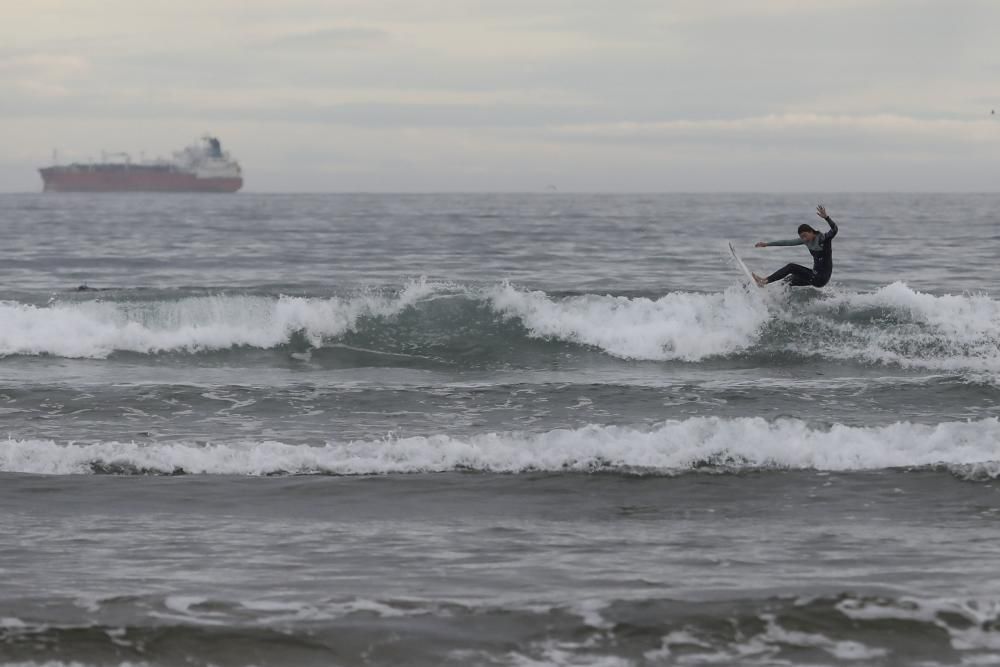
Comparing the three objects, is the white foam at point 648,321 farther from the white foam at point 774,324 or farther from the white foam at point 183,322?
the white foam at point 183,322

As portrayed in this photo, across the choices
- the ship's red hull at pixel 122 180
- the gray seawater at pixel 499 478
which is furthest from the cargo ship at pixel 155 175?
the gray seawater at pixel 499 478

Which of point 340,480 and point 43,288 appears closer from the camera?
point 340,480

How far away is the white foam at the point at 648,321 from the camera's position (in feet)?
62.5

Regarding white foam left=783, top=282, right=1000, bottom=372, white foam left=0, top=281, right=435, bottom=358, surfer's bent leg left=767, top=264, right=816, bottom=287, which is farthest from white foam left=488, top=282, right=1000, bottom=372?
white foam left=0, top=281, right=435, bottom=358

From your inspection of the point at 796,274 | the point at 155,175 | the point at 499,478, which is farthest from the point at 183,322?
the point at 155,175

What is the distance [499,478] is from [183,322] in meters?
11.5

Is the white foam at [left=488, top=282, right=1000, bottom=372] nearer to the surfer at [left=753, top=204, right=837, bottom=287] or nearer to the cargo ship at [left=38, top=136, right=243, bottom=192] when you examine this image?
the surfer at [left=753, top=204, right=837, bottom=287]

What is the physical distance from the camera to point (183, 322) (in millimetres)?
20406

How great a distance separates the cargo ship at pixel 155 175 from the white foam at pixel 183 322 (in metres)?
144

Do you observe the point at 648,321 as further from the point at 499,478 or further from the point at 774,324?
the point at 499,478

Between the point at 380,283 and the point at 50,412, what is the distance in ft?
46.7

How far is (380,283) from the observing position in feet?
90.0

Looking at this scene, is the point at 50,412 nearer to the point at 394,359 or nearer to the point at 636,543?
the point at 394,359

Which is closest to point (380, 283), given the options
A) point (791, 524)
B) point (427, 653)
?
point (791, 524)
